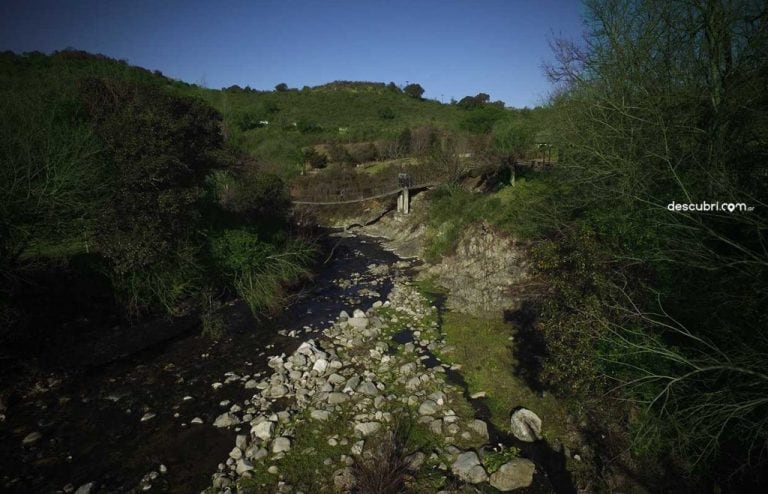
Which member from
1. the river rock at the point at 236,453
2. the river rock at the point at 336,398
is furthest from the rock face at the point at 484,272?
the river rock at the point at 236,453

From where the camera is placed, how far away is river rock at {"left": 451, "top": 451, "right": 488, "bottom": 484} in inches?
259

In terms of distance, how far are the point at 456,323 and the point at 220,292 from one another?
28.5 feet

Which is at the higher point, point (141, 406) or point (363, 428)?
point (363, 428)

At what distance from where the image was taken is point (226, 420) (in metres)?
8.14

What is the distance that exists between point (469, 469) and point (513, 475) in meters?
0.72

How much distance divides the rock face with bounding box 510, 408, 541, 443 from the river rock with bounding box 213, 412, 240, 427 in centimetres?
572

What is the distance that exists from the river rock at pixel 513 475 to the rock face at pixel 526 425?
0.89 m

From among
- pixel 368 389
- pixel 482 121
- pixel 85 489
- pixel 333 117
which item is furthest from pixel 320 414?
pixel 333 117

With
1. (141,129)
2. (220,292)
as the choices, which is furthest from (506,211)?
(141,129)

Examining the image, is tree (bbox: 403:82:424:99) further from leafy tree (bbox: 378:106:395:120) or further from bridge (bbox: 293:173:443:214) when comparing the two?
bridge (bbox: 293:173:443:214)

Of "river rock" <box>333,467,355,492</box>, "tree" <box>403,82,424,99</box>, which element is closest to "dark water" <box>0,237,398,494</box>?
"river rock" <box>333,467,355,492</box>

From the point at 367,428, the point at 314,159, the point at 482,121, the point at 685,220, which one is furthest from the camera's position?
the point at 482,121

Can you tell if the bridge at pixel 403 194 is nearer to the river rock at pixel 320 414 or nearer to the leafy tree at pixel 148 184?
the leafy tree at pixel 148 184

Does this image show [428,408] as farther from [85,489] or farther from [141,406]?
[141,406]
